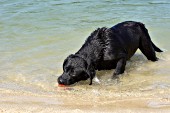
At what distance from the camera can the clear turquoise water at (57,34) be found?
19.8 feet

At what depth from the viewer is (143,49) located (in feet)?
22.7

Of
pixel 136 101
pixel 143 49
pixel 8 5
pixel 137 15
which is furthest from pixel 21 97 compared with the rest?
pixel 8 5

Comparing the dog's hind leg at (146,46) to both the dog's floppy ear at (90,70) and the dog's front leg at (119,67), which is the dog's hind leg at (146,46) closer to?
the dog's front leg at (119,67)

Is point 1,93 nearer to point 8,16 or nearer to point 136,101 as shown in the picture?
point 136,101

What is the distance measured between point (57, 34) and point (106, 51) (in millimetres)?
3245

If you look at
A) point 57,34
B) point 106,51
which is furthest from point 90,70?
point 57,34

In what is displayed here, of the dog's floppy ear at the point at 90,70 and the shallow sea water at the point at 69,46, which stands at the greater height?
the dog's floppy ear at the point at 90,70

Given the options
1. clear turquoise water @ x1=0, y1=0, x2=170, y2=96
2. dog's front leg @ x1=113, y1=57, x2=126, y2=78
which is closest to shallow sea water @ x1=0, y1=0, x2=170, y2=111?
clear turquoise water @ x1=0, y1=0, x2=170, y2=96

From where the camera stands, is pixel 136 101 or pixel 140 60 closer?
pixel 136 101

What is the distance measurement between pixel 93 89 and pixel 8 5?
810 centimetres

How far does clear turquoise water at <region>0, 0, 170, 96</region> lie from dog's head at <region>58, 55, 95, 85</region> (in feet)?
0.81

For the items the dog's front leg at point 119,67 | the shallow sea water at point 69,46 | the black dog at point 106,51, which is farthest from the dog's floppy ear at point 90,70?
the dog's front leg at point 119,67

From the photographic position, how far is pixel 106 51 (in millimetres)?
5945

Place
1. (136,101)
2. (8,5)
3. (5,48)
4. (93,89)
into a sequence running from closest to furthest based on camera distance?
(136,101) → (93,89) → (5,48) → (8,5)
